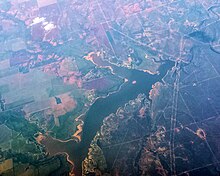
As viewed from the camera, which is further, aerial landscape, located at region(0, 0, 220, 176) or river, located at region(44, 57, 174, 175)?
river, located at region(44, 57, 174, 175)

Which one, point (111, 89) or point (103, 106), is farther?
point (111, 89)

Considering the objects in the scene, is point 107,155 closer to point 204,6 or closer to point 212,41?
point 212,41

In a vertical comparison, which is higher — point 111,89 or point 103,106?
point 111,89

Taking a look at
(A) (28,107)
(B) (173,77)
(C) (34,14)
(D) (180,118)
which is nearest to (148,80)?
(B) (173,77)
